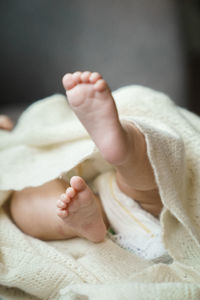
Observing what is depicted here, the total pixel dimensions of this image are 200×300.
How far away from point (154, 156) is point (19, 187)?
301 millimetres

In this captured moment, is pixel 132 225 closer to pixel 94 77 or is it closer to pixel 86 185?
pixel 86 185

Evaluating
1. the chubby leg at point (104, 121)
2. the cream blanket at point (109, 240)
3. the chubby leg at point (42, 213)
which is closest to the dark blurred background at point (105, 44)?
the cream blanket at point (109, 240)

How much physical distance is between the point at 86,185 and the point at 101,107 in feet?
0.41

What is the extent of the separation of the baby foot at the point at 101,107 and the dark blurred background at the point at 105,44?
2.18 ft

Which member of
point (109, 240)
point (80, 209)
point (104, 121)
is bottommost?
point (109, 240)

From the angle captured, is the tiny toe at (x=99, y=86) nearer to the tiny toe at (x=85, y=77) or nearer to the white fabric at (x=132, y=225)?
the tiny toe at (x=85, y=77)

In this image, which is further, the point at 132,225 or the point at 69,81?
the point at 132,225

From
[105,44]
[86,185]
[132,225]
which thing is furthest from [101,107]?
[105,44]

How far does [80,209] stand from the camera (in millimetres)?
540

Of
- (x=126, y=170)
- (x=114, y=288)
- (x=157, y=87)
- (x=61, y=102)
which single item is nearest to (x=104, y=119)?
(x=126, y=170)

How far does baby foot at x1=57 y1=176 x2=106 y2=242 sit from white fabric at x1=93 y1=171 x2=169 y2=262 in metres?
0.08

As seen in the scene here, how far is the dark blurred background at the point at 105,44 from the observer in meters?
1.07

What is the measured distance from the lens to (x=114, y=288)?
19.1 inches

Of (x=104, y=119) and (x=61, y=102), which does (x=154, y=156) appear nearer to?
(x=104, y=119)
